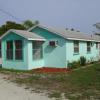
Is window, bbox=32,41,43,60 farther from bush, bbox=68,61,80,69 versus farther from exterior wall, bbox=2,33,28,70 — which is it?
bush, bbox=68,61,80,69

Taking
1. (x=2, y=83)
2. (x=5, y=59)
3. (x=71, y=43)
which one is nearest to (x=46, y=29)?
(x=71, y=43)

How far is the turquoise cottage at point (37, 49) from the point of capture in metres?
20.1

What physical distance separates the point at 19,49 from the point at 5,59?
69.1 inches

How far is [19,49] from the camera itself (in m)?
20.4

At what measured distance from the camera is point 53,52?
21688mm

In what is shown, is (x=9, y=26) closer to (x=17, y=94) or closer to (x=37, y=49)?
(x=37, y=49)

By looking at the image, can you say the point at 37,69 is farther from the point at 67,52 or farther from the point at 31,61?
the point at 67,52


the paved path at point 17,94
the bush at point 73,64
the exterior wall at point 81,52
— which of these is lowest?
the paved path at point 17,94

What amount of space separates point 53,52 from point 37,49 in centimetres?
138

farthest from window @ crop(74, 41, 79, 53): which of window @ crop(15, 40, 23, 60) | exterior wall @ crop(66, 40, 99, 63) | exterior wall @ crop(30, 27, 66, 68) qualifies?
window @ crop(15, 40, 23, 60)

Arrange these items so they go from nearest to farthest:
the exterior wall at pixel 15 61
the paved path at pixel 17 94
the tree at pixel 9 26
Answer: the paved path at pixel 17 94 < the exterior wall at pixel 15 61 < the tree at pixel 9 26

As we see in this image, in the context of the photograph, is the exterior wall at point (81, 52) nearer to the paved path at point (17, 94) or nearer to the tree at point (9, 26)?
the paved path at point (17, 94)

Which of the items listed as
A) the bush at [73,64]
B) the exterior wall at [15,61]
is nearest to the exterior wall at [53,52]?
the bush at [73,64]

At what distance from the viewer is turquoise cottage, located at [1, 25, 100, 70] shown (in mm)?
20141
